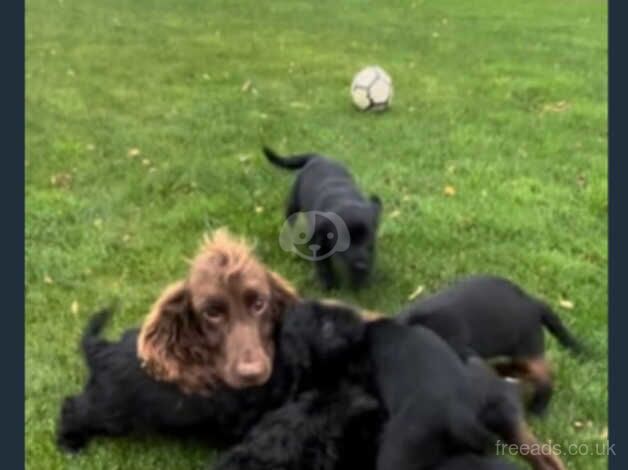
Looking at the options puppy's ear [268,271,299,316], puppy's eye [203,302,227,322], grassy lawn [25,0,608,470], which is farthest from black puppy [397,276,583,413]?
puppy's eye [203,302,227,322]

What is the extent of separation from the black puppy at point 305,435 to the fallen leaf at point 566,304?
199cm

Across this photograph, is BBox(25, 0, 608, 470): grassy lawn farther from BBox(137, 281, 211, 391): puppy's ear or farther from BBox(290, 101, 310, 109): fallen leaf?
BBox(137, 281, 211, 391): puppy's ear

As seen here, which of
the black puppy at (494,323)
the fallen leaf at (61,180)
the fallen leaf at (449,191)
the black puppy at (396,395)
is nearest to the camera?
the black puppy at (396,395)

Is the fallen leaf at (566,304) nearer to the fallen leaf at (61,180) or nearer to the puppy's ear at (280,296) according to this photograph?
the puppy's ear at (280,296)

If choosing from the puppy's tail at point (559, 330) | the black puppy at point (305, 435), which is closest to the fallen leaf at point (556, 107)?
the puppy's tail at point (559, 330)

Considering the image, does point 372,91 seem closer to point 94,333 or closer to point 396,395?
point 94,333

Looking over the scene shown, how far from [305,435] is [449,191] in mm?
3645

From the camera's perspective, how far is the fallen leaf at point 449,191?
278 inches

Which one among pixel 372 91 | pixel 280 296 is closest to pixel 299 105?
pixel 372 91

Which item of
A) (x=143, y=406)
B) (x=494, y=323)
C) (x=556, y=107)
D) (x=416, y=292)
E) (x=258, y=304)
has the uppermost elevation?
(x=556, y=107)

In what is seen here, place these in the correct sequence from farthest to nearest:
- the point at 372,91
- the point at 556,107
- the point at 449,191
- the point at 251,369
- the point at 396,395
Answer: the point at 556,107, the point at 372,91, the point at 449,191, the point at 251,369, the point at 396,395

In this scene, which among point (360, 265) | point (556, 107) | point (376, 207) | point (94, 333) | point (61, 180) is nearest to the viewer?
point (94, 333)

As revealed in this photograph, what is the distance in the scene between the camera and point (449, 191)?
23.3 ft

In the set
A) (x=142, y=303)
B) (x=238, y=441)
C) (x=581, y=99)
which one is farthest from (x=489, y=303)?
(x=581, y=99)
